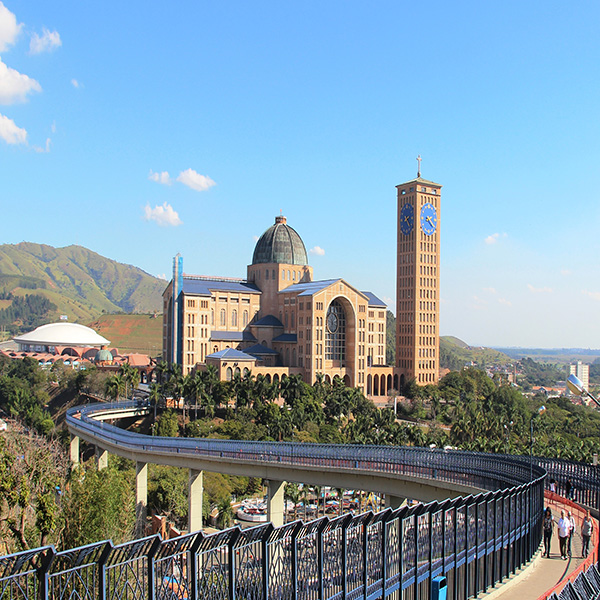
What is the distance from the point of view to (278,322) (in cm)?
10694

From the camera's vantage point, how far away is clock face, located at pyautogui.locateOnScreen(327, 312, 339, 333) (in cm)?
10350

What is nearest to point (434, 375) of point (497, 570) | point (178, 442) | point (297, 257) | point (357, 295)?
point (357, 295)

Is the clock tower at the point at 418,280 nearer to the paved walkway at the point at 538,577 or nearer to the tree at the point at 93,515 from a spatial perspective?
the tree at the point at 93,515

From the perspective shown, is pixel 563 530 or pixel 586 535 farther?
pixel 586 535

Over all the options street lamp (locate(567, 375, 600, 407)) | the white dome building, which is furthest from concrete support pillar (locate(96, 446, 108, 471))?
the white dome building

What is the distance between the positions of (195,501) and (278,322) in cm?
5607

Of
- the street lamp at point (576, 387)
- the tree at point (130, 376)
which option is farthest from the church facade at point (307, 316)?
the street lamp at point (576, 387)

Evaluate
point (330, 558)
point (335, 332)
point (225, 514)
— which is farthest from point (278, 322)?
point (330, 558)

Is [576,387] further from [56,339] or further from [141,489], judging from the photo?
[56,339]

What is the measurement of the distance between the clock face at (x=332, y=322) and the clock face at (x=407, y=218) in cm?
2098

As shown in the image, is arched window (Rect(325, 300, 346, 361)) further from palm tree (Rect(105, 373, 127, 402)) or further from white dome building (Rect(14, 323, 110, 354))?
white dome building (Rect(14, 323, 110, 354))

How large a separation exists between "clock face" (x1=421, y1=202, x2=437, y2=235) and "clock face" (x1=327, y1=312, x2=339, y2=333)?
2249 centimetres

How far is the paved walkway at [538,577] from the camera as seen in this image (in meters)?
21.5

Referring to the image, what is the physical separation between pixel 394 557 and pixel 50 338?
178m
